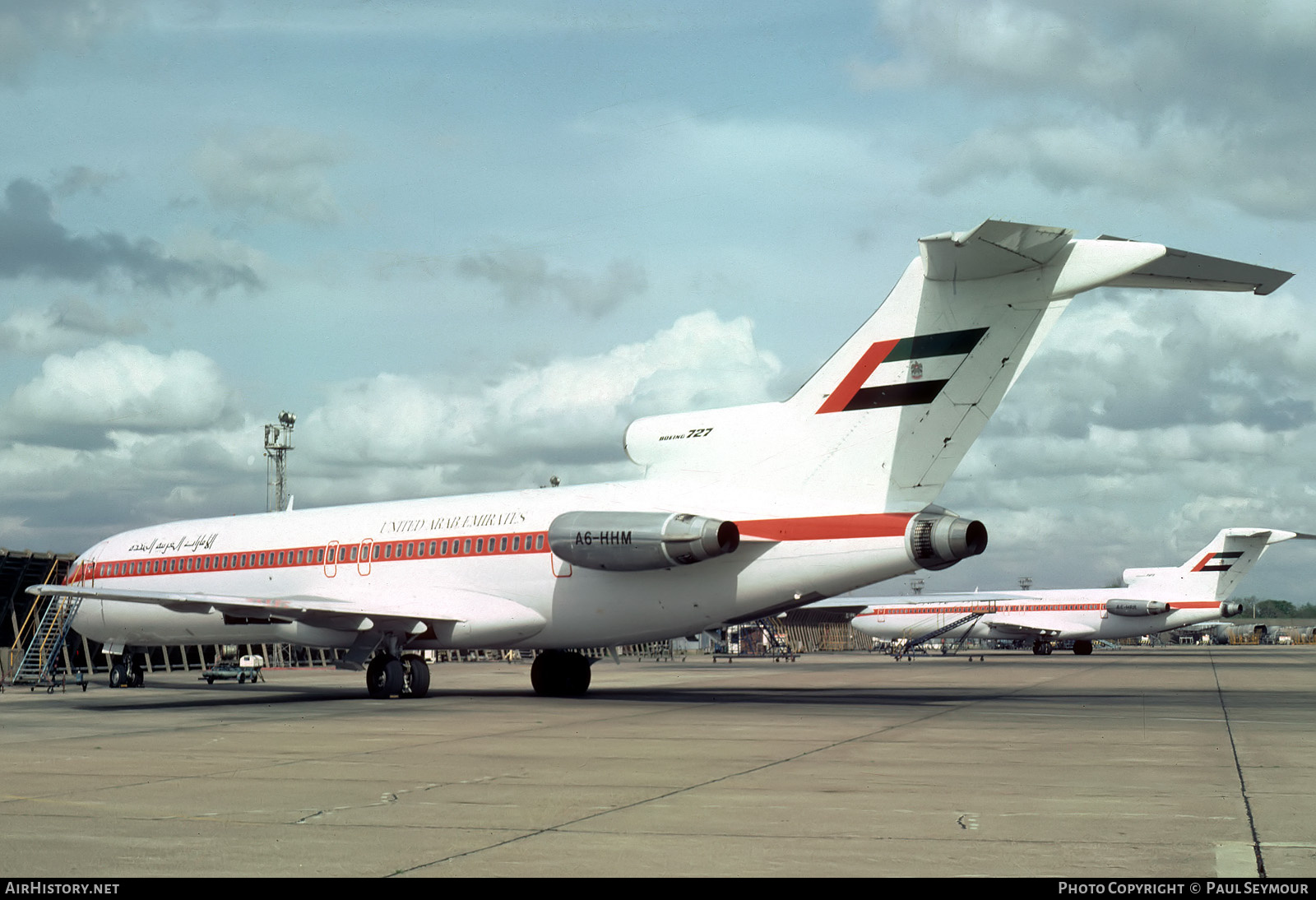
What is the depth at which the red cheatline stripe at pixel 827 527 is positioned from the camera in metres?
18.0

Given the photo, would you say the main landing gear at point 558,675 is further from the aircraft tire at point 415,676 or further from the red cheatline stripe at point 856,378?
the red cheatline stripe at point 856,378

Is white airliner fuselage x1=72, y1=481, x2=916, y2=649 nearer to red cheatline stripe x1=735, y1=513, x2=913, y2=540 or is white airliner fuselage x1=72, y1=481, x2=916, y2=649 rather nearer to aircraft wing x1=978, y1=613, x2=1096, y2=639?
red cheatline stripe x1=735, y1=513, x2=913, y2=540

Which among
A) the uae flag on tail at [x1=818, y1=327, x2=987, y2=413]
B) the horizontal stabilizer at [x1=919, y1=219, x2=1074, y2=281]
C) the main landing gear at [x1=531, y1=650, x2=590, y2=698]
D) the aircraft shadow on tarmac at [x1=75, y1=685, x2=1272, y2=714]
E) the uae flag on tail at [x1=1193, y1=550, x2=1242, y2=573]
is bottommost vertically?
the aircraft shadow on tarmac at [x1=75, y1=685, x2=1272, y2=714]

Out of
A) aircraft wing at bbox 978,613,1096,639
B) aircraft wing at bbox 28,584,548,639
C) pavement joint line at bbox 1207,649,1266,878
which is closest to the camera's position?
pavement joint line at bbox 1207,649,1266,878

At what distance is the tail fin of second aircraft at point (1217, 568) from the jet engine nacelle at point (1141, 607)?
105 centimetres

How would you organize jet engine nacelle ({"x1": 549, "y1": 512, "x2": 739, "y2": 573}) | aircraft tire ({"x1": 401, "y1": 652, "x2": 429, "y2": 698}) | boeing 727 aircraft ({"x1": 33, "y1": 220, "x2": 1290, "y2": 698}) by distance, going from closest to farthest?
1. boeing 727 aircraft ({"x1": 33, "y1": 220, "x2": 1290, "y2": 698})
2. jet engine nacelle ({"x1": 549, "y1": 512, "x2": 739, "y2": 573})
3. aircraft tire ({"x1": 401, "y1": 652, "x2": 429, "y2": 698})

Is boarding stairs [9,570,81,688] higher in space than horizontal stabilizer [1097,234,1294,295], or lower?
lower

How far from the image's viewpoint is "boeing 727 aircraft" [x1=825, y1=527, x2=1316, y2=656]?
58.1 metres

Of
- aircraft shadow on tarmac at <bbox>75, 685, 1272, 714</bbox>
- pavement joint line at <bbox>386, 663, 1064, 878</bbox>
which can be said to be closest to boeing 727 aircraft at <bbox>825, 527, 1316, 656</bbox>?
aircraft shadow on tarmac at <bbox>75, 685, 1272, 714</bbox>

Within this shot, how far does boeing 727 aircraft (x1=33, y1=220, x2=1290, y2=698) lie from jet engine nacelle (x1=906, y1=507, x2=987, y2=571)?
3 cm

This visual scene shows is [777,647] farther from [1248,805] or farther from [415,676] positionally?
[1248,805]

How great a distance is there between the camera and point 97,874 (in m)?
6.31

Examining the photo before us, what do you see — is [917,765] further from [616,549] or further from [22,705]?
[22,705]
